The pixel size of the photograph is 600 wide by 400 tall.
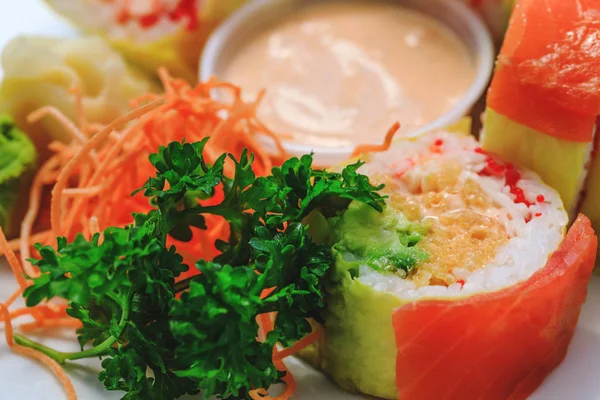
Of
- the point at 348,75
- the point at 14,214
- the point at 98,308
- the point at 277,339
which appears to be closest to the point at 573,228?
the point at 277,339

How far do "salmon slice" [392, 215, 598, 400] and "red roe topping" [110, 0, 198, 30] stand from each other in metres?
1.56

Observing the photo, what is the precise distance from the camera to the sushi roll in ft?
4.17

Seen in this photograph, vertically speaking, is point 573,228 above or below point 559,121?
below

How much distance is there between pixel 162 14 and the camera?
2451 mm

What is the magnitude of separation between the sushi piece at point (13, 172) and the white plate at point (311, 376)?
Result: 41 cm

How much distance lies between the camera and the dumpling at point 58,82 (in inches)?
80.0

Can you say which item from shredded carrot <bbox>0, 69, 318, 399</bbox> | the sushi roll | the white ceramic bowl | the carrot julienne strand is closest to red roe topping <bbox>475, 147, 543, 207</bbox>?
the sushi roll

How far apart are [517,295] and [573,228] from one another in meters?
0.21

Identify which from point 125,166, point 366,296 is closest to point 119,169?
point 125,166

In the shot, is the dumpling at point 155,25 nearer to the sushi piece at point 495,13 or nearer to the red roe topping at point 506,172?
the sushi piece at point 495,13

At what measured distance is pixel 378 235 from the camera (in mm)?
1389

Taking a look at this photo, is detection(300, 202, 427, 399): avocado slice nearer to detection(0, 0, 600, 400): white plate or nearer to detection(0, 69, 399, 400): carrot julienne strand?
detection(0, 0, 600, 400): white plate

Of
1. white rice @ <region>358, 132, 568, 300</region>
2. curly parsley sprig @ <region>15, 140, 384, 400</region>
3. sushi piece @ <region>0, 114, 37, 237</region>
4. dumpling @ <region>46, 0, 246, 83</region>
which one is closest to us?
curly parsley sprig @ <region>15, 140, 384, 400</region>

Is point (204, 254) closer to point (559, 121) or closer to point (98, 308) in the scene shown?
point (98, 308)
